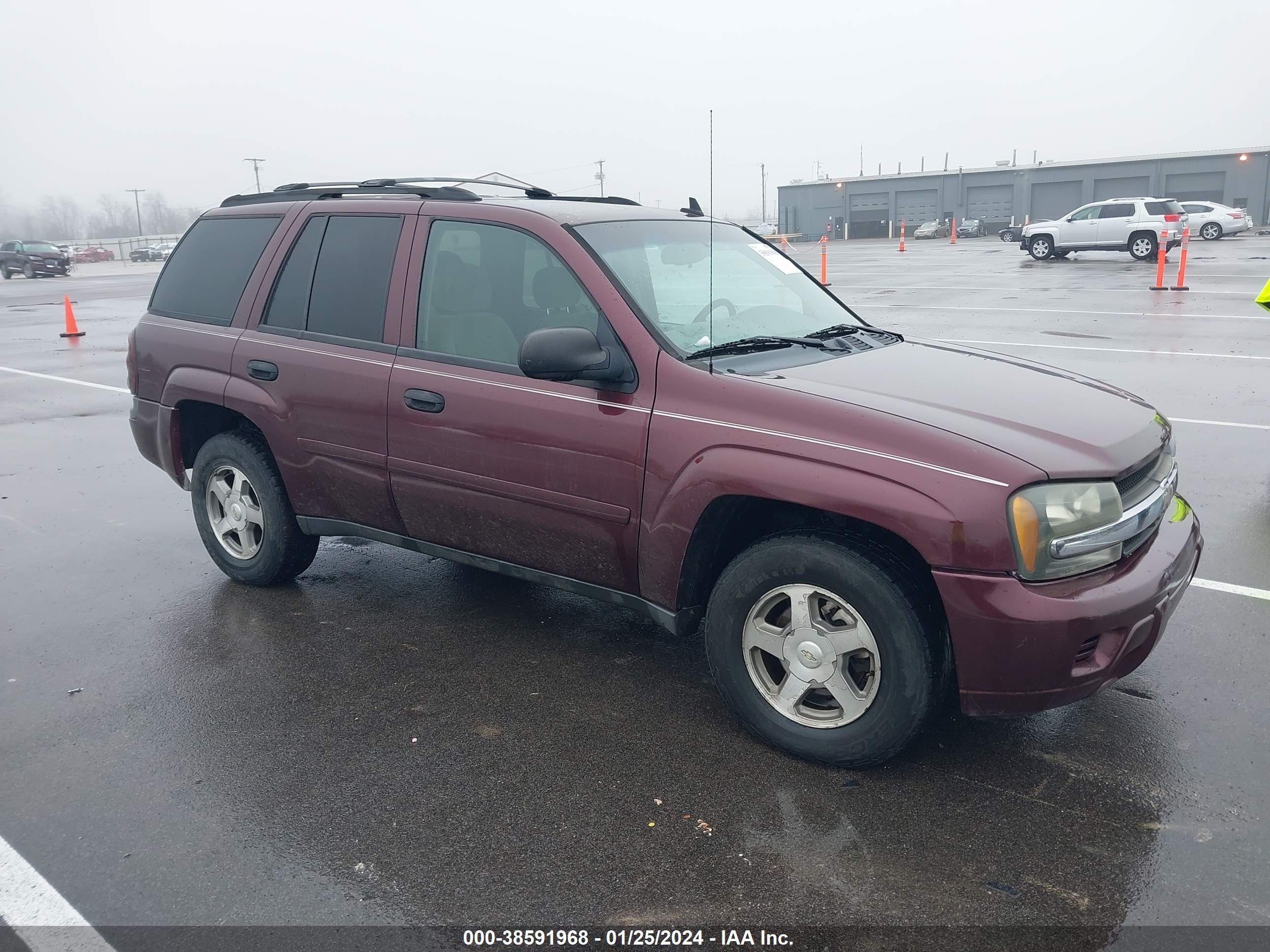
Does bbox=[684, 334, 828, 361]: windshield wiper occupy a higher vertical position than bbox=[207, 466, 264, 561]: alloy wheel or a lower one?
higher

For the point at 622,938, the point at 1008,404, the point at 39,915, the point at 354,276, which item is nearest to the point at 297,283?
the point at 354,276

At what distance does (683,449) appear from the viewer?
350cm

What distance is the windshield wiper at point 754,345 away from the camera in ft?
12.3

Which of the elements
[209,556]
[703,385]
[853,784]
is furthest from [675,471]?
[209,556]

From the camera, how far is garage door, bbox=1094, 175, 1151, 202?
198 feet

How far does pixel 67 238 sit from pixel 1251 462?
159 metres

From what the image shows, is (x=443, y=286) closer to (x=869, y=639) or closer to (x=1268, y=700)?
(x=869, y=639)

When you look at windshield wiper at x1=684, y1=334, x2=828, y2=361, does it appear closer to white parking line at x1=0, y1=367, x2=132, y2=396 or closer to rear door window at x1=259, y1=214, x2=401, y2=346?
rear door window at x1=259, y1=214, x2=401, y2=346

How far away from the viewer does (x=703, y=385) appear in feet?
11.5

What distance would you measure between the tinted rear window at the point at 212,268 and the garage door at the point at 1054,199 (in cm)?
6529

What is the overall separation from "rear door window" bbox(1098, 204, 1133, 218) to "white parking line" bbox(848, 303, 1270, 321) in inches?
437

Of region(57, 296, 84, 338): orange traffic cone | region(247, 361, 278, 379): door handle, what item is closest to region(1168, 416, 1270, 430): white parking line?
region(247, 361, 278, 379): door handle

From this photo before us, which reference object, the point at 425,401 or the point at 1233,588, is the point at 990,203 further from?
the point at 425,401

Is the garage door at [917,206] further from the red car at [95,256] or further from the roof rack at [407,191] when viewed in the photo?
the roof rack at [407,191]
